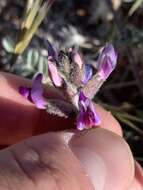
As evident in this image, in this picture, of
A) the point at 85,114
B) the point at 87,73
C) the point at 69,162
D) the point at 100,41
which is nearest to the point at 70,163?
the point at 69,162

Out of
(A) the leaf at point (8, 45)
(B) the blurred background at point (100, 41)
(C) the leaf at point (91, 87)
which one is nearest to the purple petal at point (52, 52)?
(C) the leaf at point (91, 87)

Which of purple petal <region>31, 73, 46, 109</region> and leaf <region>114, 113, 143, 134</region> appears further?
leaf <region>114, 113, 143, 134</region>

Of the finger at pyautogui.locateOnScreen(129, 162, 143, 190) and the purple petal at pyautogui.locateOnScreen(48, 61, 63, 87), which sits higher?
the purple petal at pyautogui.locateOnScreen(48, 61, 63, 87)

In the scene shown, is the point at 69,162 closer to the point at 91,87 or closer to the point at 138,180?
the point at 91,87

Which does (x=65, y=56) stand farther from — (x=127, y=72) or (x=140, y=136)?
(x=127, y=72)

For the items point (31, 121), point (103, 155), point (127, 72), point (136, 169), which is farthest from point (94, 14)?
point (103, 155)

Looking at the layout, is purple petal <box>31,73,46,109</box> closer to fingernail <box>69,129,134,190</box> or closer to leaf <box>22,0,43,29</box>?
fingernail <box>69,129,134,190</box>

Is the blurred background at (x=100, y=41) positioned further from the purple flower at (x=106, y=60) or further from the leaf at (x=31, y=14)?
the purple flower at (x=106, y=60)

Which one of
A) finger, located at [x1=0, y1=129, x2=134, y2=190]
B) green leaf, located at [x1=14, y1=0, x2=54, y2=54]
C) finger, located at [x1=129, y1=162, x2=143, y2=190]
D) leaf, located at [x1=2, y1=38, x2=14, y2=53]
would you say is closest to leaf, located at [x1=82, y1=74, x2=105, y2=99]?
finger, located at [x1=0, y1=129, x2=134, y2=190]
